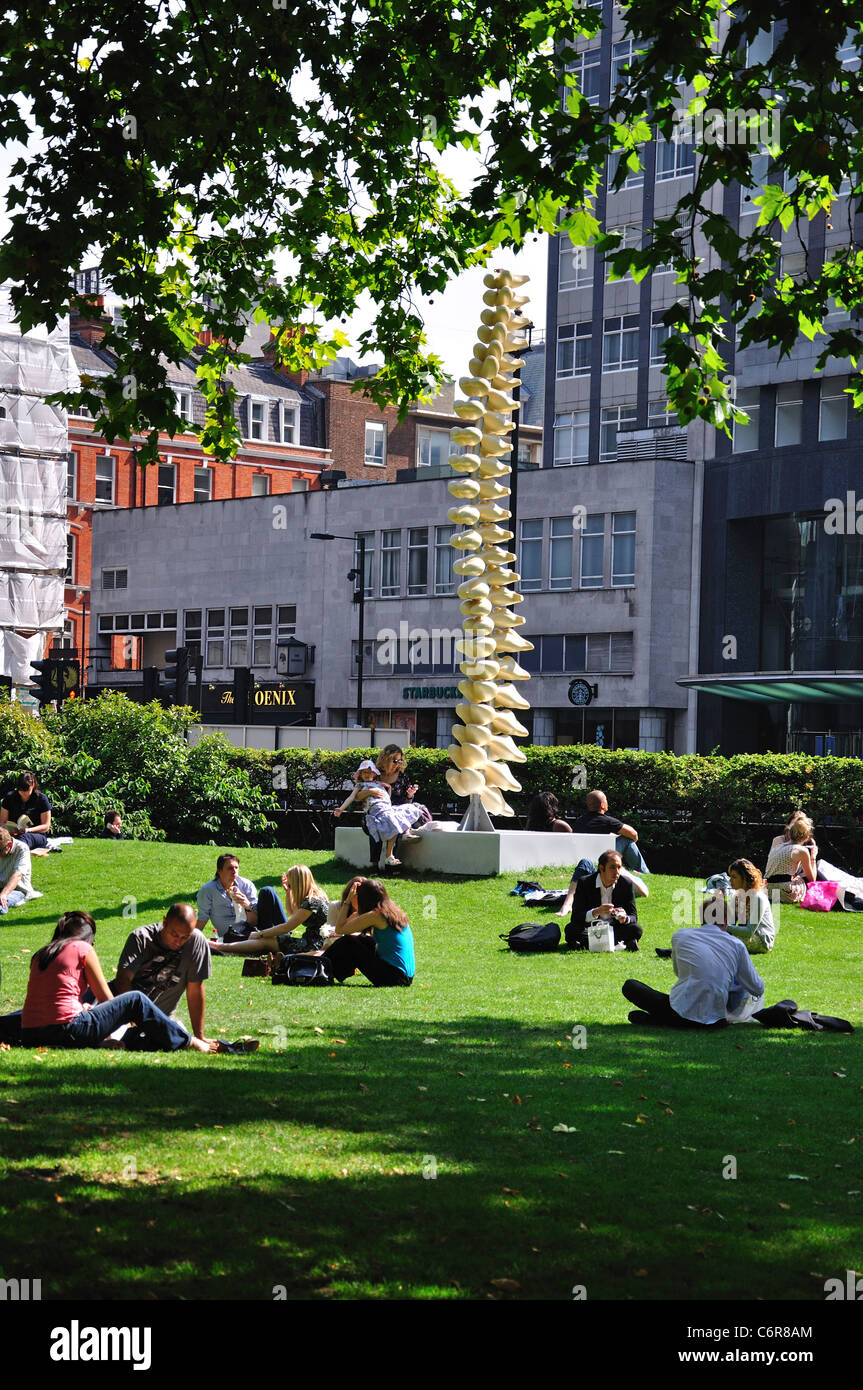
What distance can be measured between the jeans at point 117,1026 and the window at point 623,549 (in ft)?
149

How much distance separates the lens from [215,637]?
232 feet

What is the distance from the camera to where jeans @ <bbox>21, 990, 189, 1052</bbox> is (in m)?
10.4

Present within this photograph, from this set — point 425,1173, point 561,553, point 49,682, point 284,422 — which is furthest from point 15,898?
point 284,422

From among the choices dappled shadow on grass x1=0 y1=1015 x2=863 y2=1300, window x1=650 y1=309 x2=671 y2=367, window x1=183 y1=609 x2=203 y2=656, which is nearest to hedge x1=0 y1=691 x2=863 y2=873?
dappled shadow on grass x1=0 y1=1015 x2=863 y2=1300

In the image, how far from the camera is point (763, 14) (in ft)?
25.6

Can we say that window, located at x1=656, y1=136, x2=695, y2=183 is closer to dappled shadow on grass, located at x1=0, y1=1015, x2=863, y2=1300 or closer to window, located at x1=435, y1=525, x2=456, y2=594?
window, located at x1=435, y1=525, x2=456, y2=594

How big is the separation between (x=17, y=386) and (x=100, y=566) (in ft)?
76.6

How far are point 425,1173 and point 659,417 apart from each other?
54622mm

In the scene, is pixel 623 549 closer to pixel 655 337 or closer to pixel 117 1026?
pixel 655 337

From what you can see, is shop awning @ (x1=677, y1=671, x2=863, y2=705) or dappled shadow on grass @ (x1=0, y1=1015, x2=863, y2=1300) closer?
dappled shadow on grass @ (x1=0, y1=1015, x2=863, y2=1300)

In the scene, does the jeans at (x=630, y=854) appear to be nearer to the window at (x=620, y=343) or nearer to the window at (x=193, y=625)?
the window at (x=620, y=343)

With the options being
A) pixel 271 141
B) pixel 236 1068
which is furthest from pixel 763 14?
pixel 236 1068

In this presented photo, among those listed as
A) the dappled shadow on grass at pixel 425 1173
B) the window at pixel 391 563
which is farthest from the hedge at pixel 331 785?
the window at pixel 391 563

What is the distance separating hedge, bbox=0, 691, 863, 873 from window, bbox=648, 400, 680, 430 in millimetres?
31556
